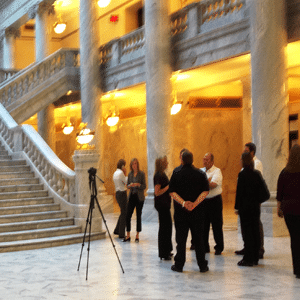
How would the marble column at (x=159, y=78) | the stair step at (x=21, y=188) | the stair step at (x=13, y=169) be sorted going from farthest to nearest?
the marble column at (x=159, y=78) < the stair step at (x=13, y=169) < the stair step at (x=21, y=188)

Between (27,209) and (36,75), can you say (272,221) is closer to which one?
(27,209)

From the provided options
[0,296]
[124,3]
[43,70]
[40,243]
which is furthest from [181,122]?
[0,296]

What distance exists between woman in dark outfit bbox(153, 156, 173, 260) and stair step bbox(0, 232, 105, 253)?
2426mm

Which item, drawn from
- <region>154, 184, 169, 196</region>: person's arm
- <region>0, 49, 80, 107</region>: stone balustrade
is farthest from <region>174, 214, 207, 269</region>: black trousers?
<region>0, 49, 80, 107</region>: stone balustrade

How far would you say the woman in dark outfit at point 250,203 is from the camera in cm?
752

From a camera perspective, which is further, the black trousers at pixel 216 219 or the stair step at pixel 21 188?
the stair step at pixel 21 188

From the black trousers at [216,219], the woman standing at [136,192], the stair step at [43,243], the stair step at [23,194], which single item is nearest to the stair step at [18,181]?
the stair step at [23,194]

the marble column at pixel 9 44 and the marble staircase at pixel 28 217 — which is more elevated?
the marble column at pixel 9 44

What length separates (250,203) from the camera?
752cm

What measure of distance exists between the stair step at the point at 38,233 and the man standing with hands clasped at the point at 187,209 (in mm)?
3709

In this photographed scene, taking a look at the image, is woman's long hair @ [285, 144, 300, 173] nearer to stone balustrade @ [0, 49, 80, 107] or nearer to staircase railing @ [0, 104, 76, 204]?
staircase railing @ [0, 104, 76, 204]

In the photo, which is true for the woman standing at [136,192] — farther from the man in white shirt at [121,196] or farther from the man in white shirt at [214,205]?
the man in white shirt at [214,205]

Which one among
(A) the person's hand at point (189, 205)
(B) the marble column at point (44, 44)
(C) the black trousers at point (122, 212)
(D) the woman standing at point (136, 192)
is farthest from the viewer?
(B) the marble column at point (44, 44)

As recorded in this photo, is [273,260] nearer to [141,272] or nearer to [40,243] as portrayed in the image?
[141,272]
